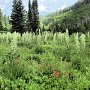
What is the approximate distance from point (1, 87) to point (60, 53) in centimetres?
729

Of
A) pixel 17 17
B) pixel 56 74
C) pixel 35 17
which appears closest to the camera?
pixel 56 74

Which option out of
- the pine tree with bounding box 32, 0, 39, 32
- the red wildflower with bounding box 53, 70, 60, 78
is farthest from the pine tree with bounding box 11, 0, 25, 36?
the red wildflower with bounding box 53, 70, 60, 78

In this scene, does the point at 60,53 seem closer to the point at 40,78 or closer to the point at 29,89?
the point at 40,78

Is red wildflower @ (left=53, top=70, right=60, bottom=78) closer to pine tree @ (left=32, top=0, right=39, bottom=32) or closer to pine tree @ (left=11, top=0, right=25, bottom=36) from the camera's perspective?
pine tree @ (left=11, top=0, right=25, bottom=36)

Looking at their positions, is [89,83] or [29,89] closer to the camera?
[29,89]

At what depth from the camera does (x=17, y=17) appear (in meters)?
74.6

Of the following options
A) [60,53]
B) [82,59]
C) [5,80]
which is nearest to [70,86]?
[5,80]

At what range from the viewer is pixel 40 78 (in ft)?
40.8

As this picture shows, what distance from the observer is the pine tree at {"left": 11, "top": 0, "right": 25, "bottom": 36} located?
242ft

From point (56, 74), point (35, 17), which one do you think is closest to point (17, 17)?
point (35, 17)

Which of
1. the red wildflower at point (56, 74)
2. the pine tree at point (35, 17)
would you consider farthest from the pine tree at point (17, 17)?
the red wildflower at point (56, 74)

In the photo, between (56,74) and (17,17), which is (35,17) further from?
(56,74)

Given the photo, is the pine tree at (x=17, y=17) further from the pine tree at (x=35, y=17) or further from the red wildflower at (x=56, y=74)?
the red wildflower at (x=56, y=74)

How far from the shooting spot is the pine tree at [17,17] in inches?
2906
